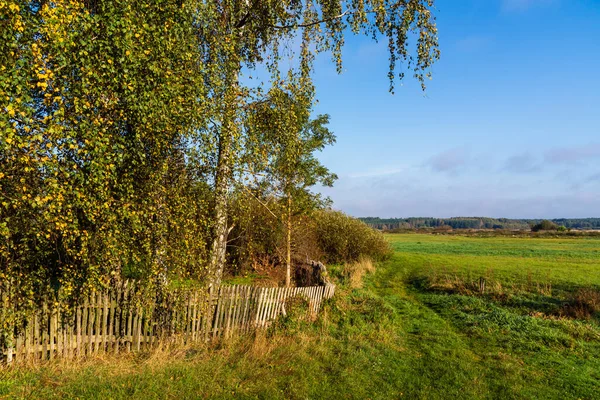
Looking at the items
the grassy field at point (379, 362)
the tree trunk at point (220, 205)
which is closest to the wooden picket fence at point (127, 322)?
the grassy field at point (379, 362)

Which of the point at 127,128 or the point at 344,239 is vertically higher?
the point at 127,128

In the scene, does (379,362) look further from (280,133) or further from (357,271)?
(357,271)

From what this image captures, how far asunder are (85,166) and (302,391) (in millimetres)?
6240

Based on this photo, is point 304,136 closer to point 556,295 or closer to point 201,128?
point 201,128

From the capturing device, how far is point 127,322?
29.5ft

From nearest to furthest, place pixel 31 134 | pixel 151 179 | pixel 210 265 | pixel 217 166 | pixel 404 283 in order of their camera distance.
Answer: pixel 31 134 → pixel 151 179 → pixel 217 166 → pixel 210 265 → pixel 404 283

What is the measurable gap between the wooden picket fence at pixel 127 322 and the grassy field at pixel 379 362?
51 cm

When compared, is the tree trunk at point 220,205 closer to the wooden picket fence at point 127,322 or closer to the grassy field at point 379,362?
the wooden picket fence at point 127,322

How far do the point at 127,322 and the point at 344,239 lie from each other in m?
23.1

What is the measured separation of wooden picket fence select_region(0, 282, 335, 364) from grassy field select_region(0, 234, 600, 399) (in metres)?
0.51

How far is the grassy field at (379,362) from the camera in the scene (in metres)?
7.26

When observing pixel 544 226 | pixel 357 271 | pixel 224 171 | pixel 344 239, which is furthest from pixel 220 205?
pixel 544 226

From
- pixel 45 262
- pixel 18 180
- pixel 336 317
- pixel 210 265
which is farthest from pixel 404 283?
pixel 18 180

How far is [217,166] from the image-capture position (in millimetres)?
8773
